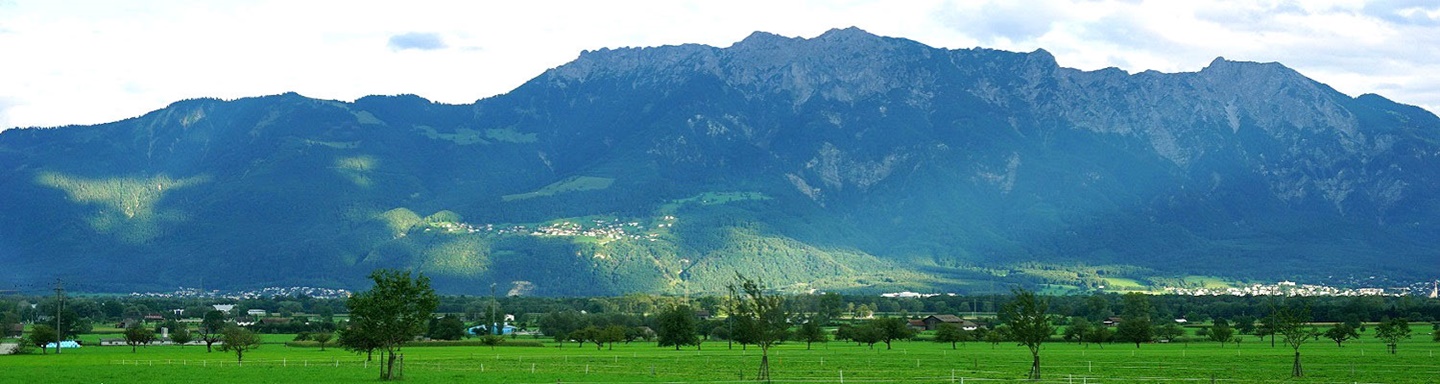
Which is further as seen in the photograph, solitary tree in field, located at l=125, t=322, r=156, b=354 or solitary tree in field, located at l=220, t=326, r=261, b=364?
solitary tree in field, located at l=125, t=322, r=156, b=354

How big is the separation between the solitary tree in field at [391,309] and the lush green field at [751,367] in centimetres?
244

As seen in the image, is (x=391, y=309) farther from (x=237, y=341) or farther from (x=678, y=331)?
(x=678, y=331)

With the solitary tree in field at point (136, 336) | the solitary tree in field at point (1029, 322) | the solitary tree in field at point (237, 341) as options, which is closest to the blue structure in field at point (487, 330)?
the solitary tree in field at point (237, 341)

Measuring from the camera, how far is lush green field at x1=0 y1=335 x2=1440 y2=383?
7494 centimetres

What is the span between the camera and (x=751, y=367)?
290ft

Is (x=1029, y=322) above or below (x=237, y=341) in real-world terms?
above

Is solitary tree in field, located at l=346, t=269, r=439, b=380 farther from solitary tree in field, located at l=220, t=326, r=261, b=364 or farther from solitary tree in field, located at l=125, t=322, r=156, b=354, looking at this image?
solitary tree in field, located at l=125, t=322, r=156, b=354

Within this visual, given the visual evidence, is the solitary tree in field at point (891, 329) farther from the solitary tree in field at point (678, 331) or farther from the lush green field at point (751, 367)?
the lush green field at point (751, 367)

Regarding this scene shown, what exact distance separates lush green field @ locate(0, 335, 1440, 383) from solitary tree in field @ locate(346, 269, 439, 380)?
2.44m

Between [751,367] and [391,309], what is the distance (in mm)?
21758

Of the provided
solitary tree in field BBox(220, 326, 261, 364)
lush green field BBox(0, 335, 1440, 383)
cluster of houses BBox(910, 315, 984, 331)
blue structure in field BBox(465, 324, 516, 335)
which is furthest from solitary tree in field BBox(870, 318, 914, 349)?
solitary tree in field BBox(220, 326, 261, 364)

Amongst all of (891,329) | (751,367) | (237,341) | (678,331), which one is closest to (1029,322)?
(751,367)

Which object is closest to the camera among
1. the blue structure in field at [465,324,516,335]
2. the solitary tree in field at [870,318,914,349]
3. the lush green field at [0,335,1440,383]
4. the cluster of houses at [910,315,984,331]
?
the lush green field at [0,335,1440,383]

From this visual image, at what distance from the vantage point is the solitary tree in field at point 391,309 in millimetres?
78812
